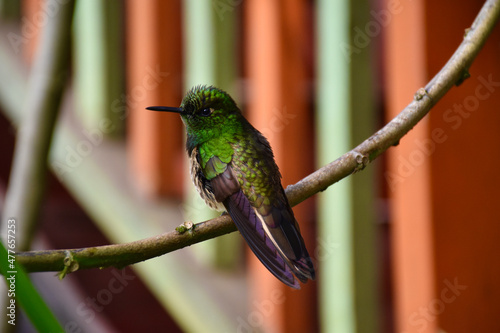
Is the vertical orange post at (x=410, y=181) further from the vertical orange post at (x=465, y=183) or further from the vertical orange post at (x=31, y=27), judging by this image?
the vertical orange post at (x=31, y=27)

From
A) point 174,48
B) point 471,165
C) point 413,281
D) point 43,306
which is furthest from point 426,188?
point 43,306

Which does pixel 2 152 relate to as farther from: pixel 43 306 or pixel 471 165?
pixel 43 306

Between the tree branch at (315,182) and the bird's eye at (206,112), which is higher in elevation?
the bird's eye at (206,112)

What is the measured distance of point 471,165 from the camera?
2127 millimetres

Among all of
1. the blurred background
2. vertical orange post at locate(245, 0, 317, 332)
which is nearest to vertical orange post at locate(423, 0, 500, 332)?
the blurred background

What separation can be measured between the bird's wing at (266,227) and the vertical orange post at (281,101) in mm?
1228

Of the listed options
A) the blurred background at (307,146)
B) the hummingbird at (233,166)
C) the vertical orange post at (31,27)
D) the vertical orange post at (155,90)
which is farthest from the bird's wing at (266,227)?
the vertical orange post at (31,27)

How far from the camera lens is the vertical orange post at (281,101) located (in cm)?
243

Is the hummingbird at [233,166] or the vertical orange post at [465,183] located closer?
the hummingbird at [233,166]

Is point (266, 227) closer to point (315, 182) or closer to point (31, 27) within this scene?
point (315, 182)

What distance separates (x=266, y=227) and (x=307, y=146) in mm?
1822

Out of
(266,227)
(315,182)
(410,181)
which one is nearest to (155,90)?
(410,181)

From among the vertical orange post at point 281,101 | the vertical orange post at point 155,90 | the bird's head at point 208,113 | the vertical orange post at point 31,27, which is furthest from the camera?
the vertical orange post at point 31,27

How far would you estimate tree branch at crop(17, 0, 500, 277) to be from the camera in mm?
637
